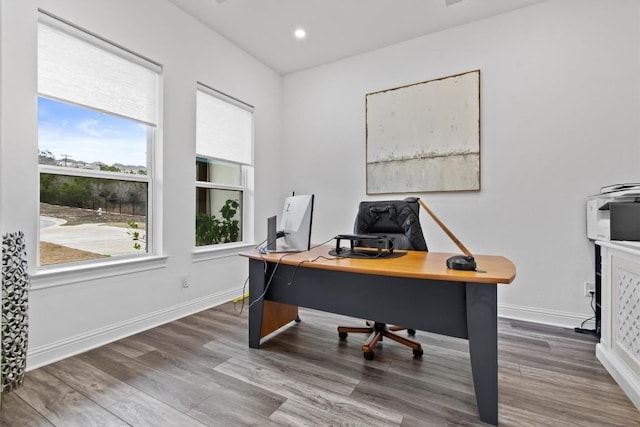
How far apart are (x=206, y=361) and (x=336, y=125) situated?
2.89 metres

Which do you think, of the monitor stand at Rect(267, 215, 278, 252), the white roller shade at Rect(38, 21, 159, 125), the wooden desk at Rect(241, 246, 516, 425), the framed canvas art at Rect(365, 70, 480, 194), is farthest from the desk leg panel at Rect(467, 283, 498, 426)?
the white roller shade at Rect(38, 21, 159, 125)

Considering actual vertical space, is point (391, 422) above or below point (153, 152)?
below

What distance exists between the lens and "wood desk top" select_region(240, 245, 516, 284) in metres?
1.37

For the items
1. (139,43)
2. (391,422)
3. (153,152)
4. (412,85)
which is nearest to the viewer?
(391,422)

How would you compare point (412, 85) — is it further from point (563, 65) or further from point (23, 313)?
point (23, 313)

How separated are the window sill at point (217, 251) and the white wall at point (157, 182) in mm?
19

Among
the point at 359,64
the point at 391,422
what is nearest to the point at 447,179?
the point at 359,64

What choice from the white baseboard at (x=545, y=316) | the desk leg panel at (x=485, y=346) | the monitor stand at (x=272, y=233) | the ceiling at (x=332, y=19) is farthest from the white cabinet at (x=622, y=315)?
the ceiling at (x=332, y=19)

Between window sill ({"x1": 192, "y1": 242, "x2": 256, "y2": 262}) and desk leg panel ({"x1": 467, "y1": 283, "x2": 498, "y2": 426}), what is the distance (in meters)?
2.52

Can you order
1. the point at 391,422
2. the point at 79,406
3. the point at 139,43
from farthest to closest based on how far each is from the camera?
the point at 139,43
the point at 79,406
the point at 391,422

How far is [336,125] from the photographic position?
3.72m

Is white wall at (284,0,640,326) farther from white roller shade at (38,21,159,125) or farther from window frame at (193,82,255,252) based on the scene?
white roller shade at (38,21,159,125)

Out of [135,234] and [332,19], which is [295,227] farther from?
[332,19]

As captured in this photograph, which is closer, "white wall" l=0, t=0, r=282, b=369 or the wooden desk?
the wooden desk
